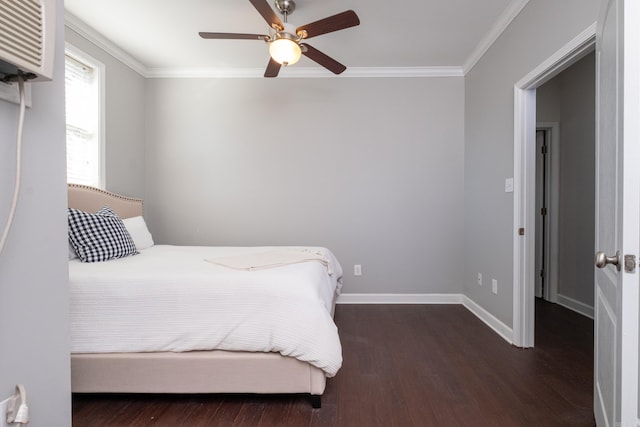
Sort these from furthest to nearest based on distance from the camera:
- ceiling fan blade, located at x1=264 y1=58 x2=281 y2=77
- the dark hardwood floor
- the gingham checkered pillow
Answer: ceiling fan blade, located at x1=264 y1=58 x2=281 y2=77 < the gingham checkered pillow < the dark hardwood floor

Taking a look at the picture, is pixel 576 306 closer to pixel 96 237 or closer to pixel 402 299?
pixel 402 299

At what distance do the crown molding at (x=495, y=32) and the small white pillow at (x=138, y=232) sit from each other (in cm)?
353

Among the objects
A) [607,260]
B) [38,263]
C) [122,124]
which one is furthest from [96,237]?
[607,260]

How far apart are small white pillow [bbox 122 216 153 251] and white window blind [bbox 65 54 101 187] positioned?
1.74 ft

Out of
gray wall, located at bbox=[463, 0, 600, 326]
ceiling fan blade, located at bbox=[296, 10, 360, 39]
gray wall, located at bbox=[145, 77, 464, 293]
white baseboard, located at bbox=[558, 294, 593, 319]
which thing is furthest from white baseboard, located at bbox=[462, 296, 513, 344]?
ceiling fan blade, located at bbox=[296, 10, 360, 39]

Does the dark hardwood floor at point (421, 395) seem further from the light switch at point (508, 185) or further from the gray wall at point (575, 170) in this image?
the light switch at point (508, 185)

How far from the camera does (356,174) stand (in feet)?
11.5

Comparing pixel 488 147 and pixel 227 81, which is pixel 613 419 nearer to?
pixel 488 147

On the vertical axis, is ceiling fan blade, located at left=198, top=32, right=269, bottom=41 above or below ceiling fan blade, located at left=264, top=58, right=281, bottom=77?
above

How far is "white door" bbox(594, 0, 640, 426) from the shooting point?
0.93 metres

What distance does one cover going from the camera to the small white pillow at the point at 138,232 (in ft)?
8.79

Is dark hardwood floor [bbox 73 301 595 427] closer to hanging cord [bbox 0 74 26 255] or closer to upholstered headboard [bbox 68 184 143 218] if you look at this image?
hanging cord [bbox 0 74 26 255]

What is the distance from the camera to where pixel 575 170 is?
330 centimetres

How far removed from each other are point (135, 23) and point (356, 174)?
245 centimetres
